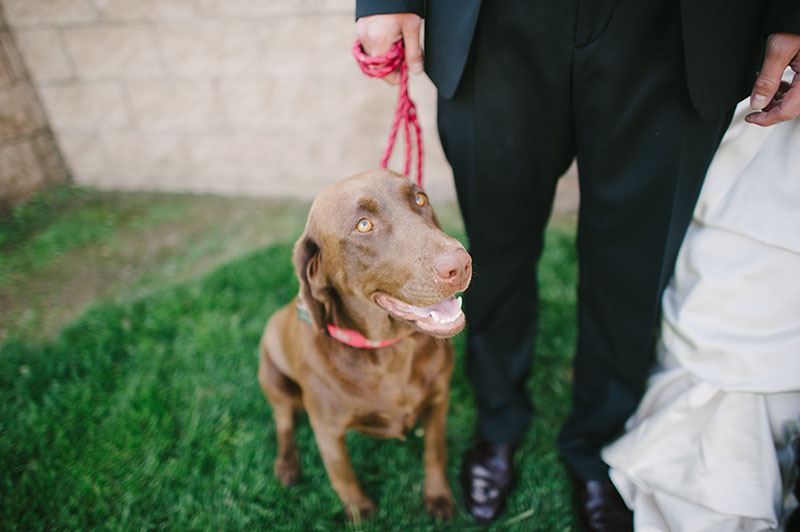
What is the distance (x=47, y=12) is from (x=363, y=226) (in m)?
4.15

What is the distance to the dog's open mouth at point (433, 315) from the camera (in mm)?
1483

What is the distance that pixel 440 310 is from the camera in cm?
153

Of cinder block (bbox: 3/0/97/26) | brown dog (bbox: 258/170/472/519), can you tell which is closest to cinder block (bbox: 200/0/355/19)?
cinder block (bbox: 3/0/97/26)

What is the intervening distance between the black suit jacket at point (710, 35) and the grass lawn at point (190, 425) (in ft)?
5.34

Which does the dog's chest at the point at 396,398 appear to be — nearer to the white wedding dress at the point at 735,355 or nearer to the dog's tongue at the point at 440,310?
the dog's tongue at the point at 440,310

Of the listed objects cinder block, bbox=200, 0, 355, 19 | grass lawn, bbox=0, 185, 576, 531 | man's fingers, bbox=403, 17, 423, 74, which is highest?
man's fingers, bbox=403, 17, 423, 74

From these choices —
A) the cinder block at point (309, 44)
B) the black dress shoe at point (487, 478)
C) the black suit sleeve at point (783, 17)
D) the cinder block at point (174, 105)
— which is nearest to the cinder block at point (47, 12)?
the cinder block at point (174, 105)

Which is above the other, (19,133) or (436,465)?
(19,133)

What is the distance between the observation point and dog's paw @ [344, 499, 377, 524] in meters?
2.00

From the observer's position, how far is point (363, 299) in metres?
1.63

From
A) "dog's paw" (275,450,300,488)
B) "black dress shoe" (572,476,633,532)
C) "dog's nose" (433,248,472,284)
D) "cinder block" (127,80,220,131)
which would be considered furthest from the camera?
"cinder block" (127,80,220,131)

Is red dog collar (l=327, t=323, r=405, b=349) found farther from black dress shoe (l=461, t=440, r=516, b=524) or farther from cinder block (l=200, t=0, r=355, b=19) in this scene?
cinder block (l=200, t=0, r=355, b=19)

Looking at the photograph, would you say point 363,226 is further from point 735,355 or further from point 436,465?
point 735,355

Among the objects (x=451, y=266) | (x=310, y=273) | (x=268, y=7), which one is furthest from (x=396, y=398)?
(x=268, y=7)
